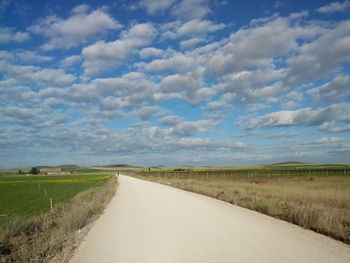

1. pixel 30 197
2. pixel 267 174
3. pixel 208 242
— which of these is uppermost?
pixel 208 242

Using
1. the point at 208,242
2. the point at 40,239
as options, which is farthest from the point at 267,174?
the point at 40,239

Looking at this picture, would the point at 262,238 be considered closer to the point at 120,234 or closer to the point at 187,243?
the point at 187,243

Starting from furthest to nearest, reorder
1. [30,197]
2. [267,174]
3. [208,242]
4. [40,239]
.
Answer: [267,174], [30,197], [40,239], [208,242]

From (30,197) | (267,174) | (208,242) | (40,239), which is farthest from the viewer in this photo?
(267,174)

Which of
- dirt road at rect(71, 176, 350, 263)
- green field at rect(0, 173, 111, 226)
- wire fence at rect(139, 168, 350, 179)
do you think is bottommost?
wire fence at rect(139, 168, 350, 179)

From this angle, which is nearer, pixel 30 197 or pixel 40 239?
pixel 40 239

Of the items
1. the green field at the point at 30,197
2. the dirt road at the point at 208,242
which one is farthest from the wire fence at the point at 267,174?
the dirt road at the point at 208,242

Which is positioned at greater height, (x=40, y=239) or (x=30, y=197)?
(x=40, y=239)

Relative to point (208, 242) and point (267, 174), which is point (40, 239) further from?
point (267, 174)

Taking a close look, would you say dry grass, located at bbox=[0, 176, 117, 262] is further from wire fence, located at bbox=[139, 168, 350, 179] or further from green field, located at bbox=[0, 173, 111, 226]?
wire fence, located at bbox=[139, 168, 350, 179]

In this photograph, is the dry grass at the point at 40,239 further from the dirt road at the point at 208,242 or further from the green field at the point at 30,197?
the green field at the point at 30,197

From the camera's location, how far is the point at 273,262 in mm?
5434

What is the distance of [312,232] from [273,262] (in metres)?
3.43

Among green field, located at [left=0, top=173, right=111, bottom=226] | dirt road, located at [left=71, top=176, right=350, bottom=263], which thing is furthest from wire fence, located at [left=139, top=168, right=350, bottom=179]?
dirt road, located at [left=71, top=176, right=350, bottom=263]
